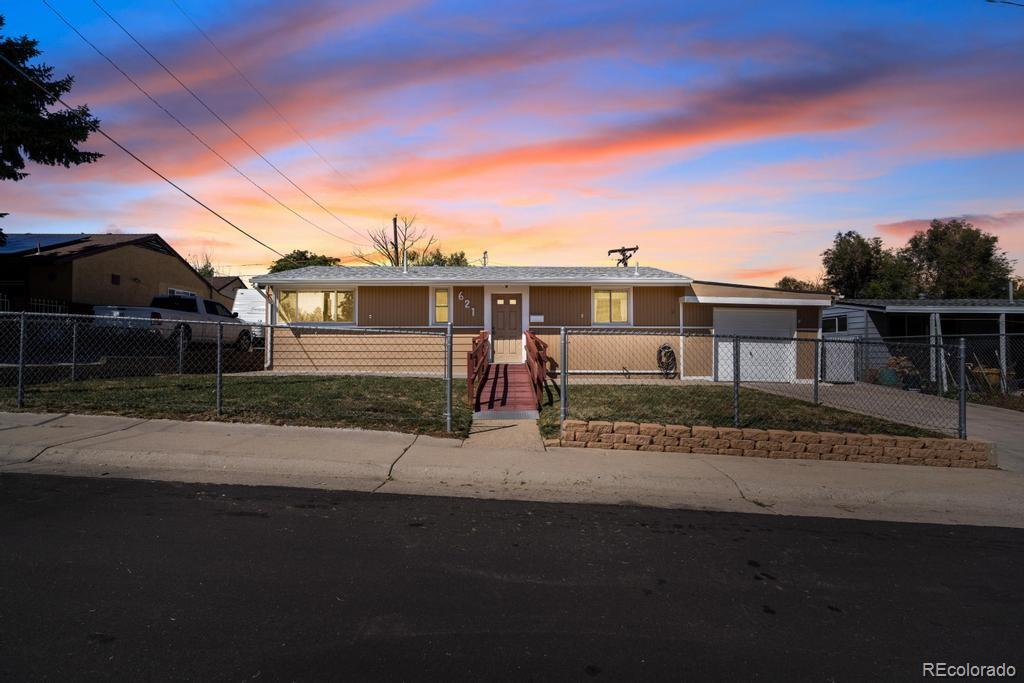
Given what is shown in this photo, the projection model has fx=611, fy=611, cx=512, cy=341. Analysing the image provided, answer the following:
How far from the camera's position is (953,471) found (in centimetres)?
779

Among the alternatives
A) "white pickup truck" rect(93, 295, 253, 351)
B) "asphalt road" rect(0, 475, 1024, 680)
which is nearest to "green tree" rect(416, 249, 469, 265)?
"white pickup truck" rect(93, 295, 253, 351)

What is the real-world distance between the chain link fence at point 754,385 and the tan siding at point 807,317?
2.14ft

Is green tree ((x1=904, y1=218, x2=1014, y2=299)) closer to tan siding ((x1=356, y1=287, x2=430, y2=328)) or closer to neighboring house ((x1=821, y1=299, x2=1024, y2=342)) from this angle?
neighboring house ((x1=821, y1=299, x2=1024, y2=342))

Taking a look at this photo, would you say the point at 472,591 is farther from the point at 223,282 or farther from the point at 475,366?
the point at 223,282

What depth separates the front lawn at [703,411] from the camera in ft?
30.2

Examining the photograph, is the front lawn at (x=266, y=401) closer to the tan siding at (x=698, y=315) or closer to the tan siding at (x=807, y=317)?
the tan siding at (x=698, y=315)

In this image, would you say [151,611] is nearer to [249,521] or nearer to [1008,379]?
[249,521]

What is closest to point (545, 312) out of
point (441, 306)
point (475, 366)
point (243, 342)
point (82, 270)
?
point (441, 306)

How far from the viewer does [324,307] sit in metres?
17.6

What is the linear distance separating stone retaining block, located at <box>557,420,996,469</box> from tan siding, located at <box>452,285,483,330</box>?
9637mm

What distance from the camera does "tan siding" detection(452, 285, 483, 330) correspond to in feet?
57.3

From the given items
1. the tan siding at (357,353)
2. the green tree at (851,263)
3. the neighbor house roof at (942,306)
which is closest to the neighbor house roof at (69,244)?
the tan siding at (357,353)

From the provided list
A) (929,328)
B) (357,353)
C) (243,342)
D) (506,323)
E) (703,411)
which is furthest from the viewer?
(929,328)

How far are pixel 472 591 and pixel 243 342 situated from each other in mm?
19091
